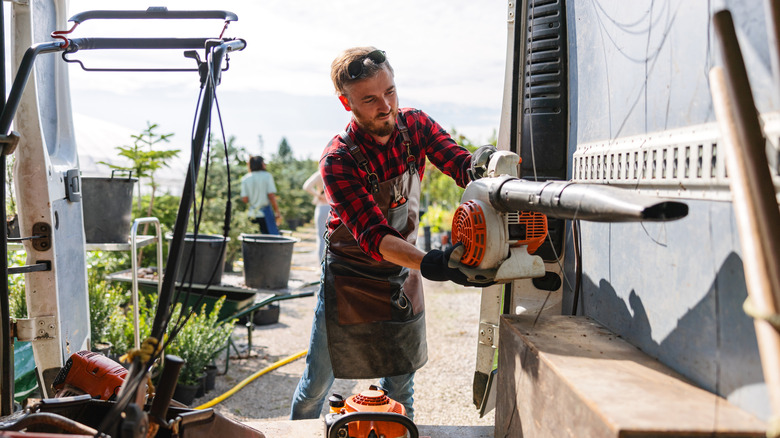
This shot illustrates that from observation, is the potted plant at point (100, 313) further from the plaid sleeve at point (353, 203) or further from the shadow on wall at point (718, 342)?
the shadow on wall at point (718, 342)

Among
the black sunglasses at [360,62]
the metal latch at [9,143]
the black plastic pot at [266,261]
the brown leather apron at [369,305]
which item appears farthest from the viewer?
the black plastic pot at [266,261]

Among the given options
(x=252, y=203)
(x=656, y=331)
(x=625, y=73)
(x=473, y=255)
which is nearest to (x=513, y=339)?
(x=473, y=255)

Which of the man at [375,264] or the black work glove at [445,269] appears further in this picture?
the man at [375,264]

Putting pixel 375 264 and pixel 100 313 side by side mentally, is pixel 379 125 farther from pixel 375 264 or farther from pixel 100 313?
pixel 100 313

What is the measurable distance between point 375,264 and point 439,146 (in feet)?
1.96

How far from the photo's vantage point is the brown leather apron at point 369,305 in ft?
8.13

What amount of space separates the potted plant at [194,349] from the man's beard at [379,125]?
224 cm

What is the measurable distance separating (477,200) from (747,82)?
0.90 m

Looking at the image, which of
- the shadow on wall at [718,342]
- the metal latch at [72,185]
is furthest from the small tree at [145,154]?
the shadow on wall at [718,342]

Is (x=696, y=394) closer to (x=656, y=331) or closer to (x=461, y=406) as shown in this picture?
(x=656, y=331)

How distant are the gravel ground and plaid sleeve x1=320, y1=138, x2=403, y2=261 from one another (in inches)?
60.3

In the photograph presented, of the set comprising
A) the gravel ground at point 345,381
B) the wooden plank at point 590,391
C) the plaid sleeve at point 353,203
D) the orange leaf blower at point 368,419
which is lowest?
the gravel ground at point 345,381

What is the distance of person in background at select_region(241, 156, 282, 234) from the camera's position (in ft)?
25.5

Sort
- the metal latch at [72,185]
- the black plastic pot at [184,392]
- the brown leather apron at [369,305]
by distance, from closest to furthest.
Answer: the brown leather apron at [369,305]
the metal latch at [72,185]
the black plastic pot at [184,392]
